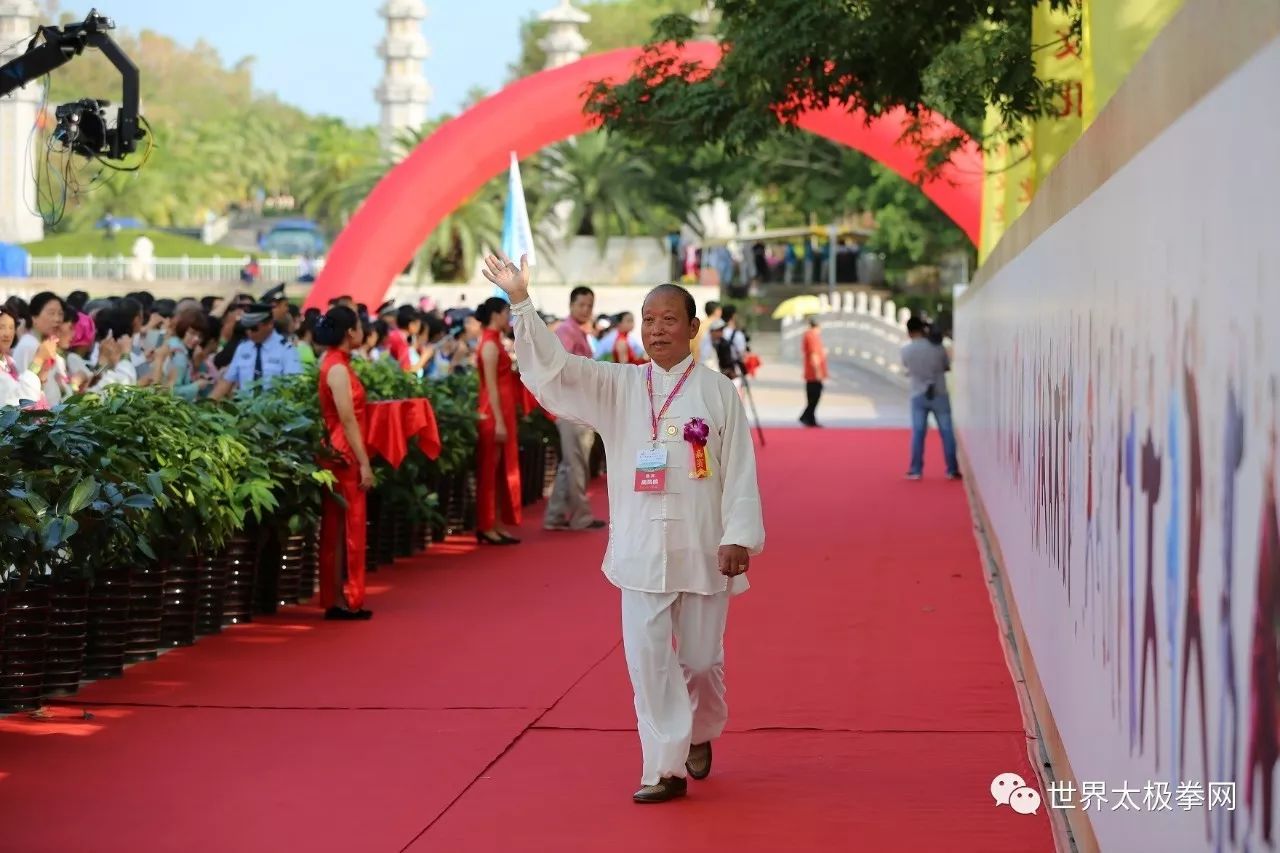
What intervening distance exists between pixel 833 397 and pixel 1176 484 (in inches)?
1268

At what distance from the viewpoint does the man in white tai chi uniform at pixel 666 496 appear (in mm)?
6449

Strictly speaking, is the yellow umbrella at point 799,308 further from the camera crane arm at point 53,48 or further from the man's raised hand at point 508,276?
the man's raised hand at point 508,276

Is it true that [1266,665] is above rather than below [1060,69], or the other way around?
below

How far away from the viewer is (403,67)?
63688 mm

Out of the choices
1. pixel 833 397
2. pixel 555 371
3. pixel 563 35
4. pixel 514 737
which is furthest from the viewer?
pixel 563 35

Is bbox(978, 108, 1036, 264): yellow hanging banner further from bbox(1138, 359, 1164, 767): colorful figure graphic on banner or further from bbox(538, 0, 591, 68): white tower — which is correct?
bbox(538, 0, 591, 68): white tower

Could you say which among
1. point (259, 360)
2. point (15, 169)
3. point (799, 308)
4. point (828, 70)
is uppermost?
point (15, 169)

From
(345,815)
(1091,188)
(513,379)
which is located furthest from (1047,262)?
(513,379)

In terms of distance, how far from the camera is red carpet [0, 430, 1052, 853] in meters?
6.16

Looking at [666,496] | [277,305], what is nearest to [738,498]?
[666,496]

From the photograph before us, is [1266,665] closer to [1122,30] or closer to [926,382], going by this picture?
[1122,30]

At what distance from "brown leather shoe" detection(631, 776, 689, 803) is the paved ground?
2210 cm

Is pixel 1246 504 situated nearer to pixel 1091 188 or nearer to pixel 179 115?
pixel 1091 188

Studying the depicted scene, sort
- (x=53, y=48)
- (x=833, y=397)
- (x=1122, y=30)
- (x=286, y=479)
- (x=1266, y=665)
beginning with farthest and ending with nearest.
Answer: (x=833, y=397) → (x=53, y=48) → (x=286, y=479) → (x=1122, y=30) → (x=1266, y=665)
